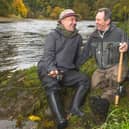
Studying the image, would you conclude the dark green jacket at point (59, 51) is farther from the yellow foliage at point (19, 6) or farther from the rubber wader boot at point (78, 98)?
the yellow foliage at point (19, 6)

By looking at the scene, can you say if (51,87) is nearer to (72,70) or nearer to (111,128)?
(72,70)

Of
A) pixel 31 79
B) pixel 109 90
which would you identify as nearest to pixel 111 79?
pixel 109 90

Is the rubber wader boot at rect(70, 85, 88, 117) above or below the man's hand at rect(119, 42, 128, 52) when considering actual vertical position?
below

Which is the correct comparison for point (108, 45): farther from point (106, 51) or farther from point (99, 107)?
point (99, 107)

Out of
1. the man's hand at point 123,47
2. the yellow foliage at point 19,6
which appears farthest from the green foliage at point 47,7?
the man's hand at point 123,47

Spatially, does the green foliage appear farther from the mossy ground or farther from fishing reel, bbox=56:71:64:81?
fishing reel, bbox=56:71:64:81

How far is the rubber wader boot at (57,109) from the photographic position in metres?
6.25

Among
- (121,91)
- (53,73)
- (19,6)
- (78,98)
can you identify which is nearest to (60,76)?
(53,73)

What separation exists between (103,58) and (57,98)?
101cm

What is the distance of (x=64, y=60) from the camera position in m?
6.86

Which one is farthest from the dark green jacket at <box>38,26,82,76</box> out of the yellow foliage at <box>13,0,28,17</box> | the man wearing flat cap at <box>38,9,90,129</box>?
the yellow foliage at <box>13,0,28,17</box>

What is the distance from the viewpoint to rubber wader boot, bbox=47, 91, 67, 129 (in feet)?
20.5

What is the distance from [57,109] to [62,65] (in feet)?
2.69

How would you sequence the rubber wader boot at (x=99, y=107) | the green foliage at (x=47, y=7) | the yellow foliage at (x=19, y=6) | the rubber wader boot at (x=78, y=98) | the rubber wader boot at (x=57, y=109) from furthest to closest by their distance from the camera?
the yellow foliage at (x=19, y=6), the green foliage at (x=47, y=7), the rubber wader boot at (x=78, y=98), the rubber wader boot at (x=57, y=109), the rubber wader boot at (x=99, y=107)
